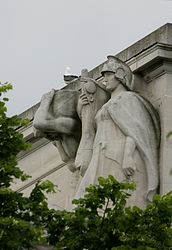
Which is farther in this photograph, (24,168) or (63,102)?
(24,168)

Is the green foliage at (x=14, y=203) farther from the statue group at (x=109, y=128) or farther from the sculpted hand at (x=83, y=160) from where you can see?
the sculpted hand at (x=83, y=160)

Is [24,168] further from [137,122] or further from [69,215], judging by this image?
[69,215]

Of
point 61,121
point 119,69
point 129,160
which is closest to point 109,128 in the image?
point 129,160

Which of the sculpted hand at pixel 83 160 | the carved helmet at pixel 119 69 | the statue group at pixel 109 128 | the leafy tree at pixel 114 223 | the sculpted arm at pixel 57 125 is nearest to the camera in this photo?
the leafy tree at pixel 114 223

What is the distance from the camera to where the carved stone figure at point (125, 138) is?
960 inches

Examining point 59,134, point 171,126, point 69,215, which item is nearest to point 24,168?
point 59,134

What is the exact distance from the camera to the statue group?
80.2 feet

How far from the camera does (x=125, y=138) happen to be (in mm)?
24625

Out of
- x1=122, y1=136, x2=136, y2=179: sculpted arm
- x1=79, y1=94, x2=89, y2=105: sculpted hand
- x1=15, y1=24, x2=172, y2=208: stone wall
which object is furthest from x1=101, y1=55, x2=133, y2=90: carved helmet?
x1=122, y1=136, x2=136, y2=179: sculpted arm

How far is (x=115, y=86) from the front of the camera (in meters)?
25.1

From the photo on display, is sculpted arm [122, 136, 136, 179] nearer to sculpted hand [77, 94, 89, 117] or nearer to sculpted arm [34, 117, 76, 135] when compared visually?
sculpted hand [77, 94, 89, 117]

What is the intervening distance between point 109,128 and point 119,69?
860 mm

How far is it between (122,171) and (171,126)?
39.6 inches

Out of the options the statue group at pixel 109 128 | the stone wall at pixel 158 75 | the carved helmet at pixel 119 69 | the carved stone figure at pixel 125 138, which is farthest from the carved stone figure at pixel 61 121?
the carved helmet at pixel 119 69
